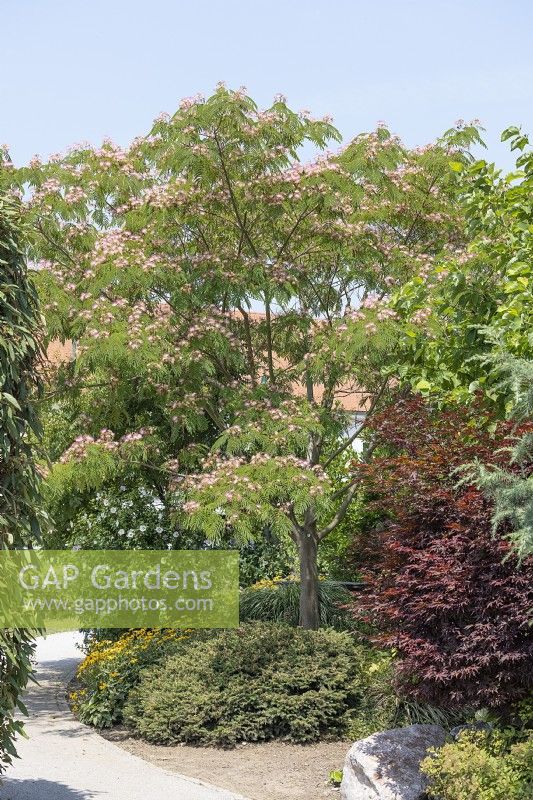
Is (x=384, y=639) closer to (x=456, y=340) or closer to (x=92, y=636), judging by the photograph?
(x=456, y=340)

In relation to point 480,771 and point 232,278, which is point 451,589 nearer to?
point 480,771

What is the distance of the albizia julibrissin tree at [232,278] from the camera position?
9664 mm

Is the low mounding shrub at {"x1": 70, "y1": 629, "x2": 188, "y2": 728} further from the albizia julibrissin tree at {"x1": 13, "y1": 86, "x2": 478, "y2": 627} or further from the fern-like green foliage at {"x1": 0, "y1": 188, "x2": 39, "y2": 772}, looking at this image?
the fern-like green foliage at {"x1": 0, "y1": 188, "x2": 39, "y2": 772}

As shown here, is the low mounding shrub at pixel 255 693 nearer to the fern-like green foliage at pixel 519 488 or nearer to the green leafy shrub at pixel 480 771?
the green leafy shrub at pixel 480 771

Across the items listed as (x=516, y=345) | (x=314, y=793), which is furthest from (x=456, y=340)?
(x=314, y=793)

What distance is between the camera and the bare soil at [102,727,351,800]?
760cm

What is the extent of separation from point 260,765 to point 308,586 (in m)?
3.03

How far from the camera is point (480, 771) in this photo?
645cm

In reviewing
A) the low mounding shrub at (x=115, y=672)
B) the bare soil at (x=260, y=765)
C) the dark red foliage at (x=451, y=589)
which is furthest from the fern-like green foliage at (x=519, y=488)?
the low mounding shrub at (x=115, y=672)

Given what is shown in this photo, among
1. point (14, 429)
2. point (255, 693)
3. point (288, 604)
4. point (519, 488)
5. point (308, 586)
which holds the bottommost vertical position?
point (255, 693)

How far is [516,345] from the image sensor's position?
7340 millimetres

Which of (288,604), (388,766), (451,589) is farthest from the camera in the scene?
(288,604)

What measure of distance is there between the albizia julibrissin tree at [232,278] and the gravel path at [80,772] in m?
2.21

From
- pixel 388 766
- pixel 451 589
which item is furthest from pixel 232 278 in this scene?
pixel 388 766
